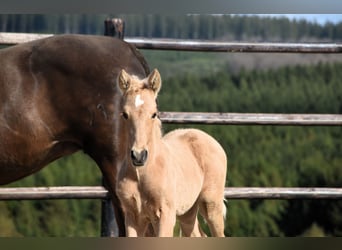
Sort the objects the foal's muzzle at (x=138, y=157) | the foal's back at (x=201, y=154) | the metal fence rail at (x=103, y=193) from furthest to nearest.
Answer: the metal fence rail at (x=103, y=193)
the foal's back at (x=201, y=154)
the foal's muzzle at (x=138, y=157)

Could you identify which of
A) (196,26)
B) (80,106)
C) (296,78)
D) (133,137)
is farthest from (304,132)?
(133,137)

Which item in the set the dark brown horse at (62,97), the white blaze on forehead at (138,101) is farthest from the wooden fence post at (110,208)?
the white blaze on forehead at (138,101)

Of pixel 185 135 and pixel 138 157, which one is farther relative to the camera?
pixel 185 135

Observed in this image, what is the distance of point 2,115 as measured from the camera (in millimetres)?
4242

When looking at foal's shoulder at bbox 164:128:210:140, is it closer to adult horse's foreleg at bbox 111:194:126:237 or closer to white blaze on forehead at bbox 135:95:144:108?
adult horse's foreleg at bbox 111:194:126:237

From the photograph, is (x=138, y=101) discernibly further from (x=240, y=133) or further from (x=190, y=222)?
(x=240, y=133)

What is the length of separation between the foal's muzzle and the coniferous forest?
76.2 inches

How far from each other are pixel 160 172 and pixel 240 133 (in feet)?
7.00

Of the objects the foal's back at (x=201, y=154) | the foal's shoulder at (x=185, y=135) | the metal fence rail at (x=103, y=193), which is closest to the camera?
the foal's back at (x=201, y=154)

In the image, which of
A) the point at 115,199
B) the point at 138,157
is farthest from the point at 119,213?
the point at 138,157

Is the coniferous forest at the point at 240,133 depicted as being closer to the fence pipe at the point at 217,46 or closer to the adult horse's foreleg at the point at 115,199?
the fence pipe at the point at 217,46

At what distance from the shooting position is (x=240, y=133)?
227 inches

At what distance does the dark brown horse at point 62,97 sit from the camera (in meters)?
4.15

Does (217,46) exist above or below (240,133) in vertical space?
above
